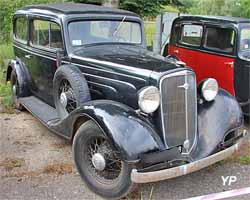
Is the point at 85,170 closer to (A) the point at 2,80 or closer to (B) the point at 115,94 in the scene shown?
(B) the point at 115,94

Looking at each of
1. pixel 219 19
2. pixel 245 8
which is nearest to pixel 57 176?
pixel 219 19

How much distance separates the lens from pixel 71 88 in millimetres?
4230

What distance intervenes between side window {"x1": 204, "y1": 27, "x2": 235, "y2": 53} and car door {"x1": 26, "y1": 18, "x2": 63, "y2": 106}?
9.85 feet

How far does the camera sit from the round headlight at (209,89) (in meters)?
3.94

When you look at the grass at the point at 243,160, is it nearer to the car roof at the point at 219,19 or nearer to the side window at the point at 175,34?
the car roof at the point at 219,19

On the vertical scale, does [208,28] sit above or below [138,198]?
above

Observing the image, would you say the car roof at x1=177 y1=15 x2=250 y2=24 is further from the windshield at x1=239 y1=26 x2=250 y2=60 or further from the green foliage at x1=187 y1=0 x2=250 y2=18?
the green foliage at x1=187 y1=0 x2=250 y2=18

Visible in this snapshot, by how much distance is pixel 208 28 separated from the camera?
21.7 ft

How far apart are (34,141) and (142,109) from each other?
2.07m

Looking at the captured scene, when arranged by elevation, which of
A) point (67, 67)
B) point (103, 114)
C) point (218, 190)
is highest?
point (67, 67)

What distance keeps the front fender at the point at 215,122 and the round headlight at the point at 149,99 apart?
703 mm

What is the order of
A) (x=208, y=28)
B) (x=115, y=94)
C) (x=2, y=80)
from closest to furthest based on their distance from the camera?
1. (x=115, y=94)
2. (x=208, y=28)
3. (x=2, y=80)

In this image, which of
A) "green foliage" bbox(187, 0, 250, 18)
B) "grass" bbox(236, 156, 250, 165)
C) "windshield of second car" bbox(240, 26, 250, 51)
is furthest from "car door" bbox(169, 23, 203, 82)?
"green foliage" bbox(187, 0, 250, 18)

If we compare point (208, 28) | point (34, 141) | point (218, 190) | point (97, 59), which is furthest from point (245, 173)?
point (208, 28)
